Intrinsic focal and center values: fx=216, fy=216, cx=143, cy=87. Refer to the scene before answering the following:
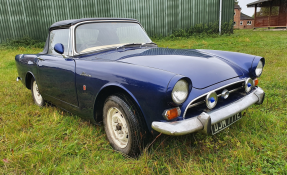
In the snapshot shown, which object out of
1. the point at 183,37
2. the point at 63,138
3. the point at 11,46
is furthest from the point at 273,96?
the point at 11,46

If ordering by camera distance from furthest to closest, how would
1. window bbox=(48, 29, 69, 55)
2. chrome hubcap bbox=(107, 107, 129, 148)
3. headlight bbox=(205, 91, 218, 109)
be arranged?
window bbox=(48, 29, 69, 55) → chrome hubcap bbox=(107, 107, 129, 148) → headlight bbox=(205, 91, 218, 109)

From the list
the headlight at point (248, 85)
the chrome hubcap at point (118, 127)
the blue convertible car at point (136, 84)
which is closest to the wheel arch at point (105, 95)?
the blue convertible car at point (136, 84)

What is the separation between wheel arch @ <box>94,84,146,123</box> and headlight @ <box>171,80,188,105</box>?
1.14ft

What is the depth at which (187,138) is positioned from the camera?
7.71 ft

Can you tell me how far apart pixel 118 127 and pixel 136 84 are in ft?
1.88

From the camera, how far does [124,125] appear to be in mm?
2170

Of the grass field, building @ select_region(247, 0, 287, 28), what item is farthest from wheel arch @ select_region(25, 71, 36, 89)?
building @ select_region(247, 0, 287, 28)

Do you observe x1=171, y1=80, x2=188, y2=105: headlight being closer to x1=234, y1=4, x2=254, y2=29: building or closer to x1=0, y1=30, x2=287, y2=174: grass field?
x1=0, y1=30, x2=287, y2=174: grass field

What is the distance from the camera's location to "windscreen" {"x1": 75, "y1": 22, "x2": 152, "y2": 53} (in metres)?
2.92

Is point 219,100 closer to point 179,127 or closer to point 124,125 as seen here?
Answer: point 179,127

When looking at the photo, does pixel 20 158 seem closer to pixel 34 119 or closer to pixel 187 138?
pixel 34 119

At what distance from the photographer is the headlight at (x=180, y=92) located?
175cm

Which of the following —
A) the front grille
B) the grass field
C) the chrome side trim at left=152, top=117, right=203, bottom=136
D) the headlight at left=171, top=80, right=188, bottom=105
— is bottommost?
the grass field

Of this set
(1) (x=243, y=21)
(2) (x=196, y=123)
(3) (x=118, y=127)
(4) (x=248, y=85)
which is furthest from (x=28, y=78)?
(1) (x=243, y=21)
